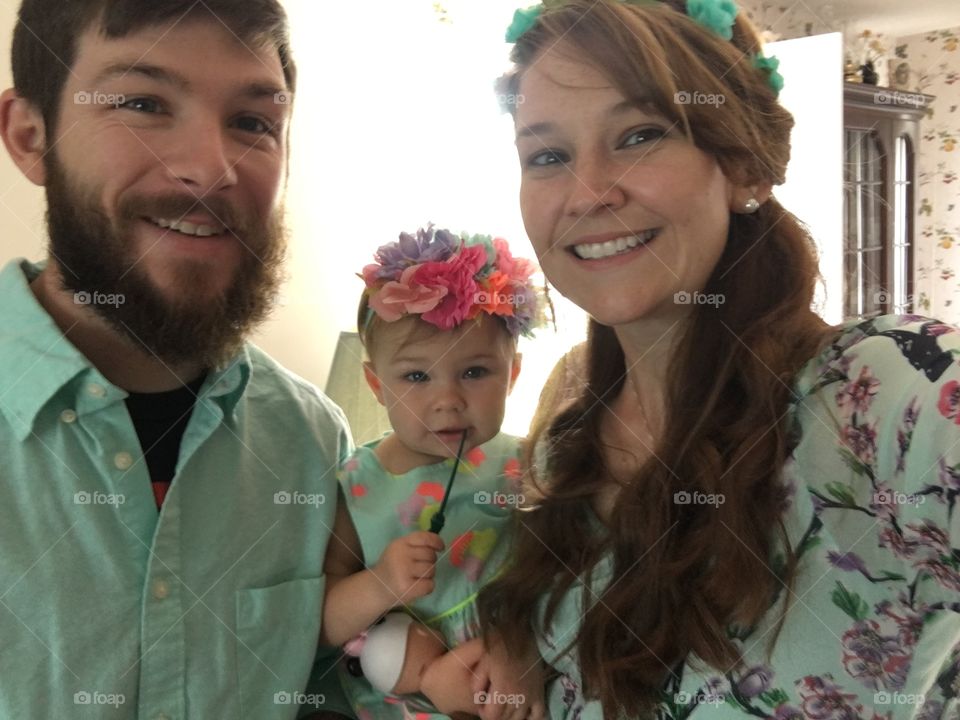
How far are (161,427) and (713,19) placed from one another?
2.85 feet

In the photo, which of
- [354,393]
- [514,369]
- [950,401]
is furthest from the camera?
[354,393]

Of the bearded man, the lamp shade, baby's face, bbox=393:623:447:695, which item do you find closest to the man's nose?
the bearded man

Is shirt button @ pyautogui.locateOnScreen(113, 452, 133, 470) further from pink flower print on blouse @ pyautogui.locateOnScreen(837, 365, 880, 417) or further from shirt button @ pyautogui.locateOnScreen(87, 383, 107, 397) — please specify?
pink flower print on blouse @ pyautogui.locateOnScreen(837, 365, 880, 417)

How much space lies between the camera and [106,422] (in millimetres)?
1078

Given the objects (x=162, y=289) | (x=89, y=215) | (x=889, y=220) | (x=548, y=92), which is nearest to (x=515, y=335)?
(x=548, y=92)

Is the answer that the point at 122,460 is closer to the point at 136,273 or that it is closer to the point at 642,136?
the point at 136,273

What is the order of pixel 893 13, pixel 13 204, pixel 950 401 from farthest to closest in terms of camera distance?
pixel 893 13 → pixel 13 204 → pixel 950 401

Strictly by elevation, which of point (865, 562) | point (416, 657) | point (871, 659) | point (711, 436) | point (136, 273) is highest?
point (136, 273)

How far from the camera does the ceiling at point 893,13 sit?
4137 mm

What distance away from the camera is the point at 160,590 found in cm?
105

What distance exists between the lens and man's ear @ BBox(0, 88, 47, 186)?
116cm

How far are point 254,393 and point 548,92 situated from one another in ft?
1.95

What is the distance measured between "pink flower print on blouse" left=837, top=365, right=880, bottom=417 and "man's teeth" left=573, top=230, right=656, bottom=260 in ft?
0.94

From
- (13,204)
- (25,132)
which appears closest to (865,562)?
(25,132)
